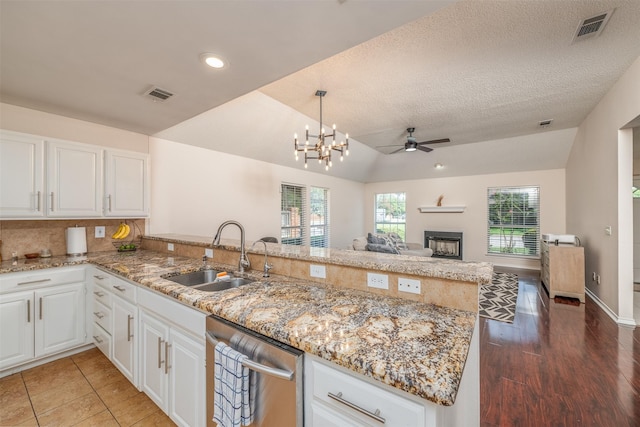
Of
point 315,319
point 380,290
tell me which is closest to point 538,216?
point 380,290

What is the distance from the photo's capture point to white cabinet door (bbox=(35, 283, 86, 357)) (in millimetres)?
2330

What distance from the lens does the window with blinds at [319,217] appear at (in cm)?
646

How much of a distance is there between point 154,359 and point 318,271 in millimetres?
1264

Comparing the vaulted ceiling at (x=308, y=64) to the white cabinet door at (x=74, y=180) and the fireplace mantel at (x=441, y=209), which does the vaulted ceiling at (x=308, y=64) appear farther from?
the fireplace mantel at (x=441, y=209)

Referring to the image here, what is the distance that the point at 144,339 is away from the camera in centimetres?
188

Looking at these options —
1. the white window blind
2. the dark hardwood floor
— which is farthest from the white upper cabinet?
the white window blind

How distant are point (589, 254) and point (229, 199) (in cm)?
605

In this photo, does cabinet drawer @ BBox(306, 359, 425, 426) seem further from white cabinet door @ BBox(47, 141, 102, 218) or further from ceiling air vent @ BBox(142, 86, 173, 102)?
white cabinet door @ BBox(47, 141, 102, 218)

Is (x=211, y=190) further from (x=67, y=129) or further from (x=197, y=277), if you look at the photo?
(x=197, y=277)

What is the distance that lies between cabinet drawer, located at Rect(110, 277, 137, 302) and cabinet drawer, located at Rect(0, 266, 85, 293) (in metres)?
0.60

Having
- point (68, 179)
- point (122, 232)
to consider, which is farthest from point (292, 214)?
point (68, 179)

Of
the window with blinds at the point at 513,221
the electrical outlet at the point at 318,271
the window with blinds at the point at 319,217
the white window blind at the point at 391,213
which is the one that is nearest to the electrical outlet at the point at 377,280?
the electrical outlet at the point at 318,271

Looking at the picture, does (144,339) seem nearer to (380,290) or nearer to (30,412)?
(30,412)

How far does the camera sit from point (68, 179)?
Answer: 2627 mm
